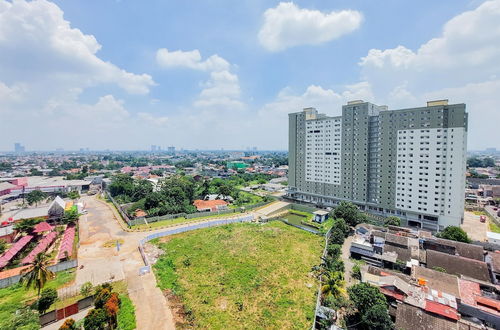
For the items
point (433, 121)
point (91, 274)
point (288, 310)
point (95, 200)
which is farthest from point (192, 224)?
point (433, 121)

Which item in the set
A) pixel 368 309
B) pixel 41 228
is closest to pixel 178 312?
pixel 368 309

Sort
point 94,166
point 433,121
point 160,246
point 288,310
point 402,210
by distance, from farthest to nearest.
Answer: point 94,166
point 402,210
point 433,121
point 160,246
point 288,310

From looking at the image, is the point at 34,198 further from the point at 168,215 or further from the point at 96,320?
the point at 96,320

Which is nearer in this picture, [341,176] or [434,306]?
[434,306]

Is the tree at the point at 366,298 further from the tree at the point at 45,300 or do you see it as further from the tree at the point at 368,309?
the tree at the point at 45,300

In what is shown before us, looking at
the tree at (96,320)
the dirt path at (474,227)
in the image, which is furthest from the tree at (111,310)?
the dirt path at (474,227)

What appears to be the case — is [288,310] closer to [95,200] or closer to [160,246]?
[160,246]

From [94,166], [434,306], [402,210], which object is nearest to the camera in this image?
[434,306]

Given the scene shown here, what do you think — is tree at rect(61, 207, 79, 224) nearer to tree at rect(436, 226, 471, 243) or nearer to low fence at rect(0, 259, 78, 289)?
low fence at rect(0, 259, 78, 289)
